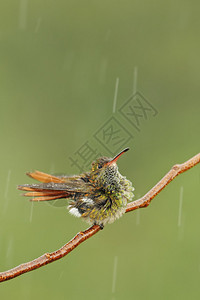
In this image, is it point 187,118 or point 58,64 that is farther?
point 58,64

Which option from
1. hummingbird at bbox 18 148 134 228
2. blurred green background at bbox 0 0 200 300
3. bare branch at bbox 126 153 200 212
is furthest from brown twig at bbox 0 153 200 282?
blurred green background at bbox 0 0 200 300

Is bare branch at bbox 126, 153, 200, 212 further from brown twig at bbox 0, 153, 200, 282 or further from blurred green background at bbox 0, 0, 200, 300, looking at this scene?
blurred green background at bbox 0, 0, 200, 300

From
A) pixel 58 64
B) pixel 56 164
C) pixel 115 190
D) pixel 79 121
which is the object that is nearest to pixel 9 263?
pixel 56 164

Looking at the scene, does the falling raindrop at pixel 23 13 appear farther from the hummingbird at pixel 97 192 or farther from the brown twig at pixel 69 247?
the brown twig at pixel 69 247

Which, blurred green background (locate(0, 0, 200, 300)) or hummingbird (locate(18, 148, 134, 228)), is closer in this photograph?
hummingbird (locate(18, 148, 134, 228))

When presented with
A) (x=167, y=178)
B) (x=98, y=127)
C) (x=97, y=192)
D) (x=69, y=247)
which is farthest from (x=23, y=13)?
(x=69, y=247)

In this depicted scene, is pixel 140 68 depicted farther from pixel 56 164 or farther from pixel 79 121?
pixel 56 164

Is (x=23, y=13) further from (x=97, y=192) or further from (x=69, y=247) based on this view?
(x=69, y=247)
